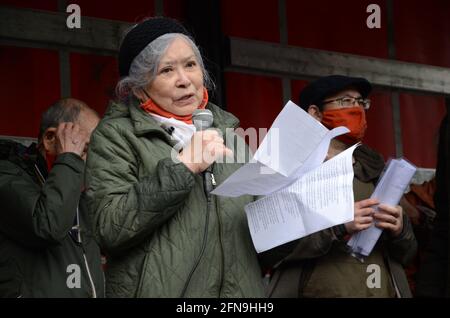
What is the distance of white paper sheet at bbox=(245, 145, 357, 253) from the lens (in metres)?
3.11

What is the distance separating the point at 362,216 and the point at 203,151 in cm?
117

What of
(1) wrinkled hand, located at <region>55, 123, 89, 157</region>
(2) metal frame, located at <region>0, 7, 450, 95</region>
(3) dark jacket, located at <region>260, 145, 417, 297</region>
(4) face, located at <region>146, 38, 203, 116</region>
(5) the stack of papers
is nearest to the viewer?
(5) the stack of papers

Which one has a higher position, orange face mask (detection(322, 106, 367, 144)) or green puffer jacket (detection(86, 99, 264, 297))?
orange face mask (detection(322, 106, 367, 144))

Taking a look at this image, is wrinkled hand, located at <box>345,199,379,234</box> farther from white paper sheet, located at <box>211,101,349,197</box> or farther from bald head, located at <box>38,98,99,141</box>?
bald head, located at <box>38,98,99,141</box>

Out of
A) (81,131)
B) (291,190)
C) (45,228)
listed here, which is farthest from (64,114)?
(291,190)

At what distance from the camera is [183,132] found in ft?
10.4

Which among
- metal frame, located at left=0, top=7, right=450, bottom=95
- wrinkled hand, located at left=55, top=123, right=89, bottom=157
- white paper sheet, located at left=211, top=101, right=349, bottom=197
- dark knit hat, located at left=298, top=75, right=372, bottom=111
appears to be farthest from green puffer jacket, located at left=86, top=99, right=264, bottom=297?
metal frame, located at left=0, top=7, right=450, bottom=95

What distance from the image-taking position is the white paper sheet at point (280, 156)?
9.81 ft

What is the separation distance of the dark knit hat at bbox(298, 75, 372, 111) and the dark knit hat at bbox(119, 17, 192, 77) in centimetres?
139

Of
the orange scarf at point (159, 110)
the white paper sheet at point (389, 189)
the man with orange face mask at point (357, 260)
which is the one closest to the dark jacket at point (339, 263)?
the man with orange face mask at point (357, 260)

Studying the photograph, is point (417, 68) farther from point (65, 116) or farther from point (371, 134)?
point (65, 116)

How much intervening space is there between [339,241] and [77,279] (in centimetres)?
119

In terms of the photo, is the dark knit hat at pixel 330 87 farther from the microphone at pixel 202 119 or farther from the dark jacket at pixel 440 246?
the microphone at pixel 202 119
